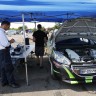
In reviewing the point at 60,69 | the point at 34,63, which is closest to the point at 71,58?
the point at 60,69

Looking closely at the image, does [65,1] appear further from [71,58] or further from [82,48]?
[71,58]

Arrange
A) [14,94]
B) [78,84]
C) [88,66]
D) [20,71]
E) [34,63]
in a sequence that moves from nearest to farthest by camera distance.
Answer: [14,94] < [88,66] < [78,84] < [20,71] < [34,63]

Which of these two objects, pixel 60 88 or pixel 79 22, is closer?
pixel 60 88

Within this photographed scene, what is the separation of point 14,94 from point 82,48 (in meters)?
3.37

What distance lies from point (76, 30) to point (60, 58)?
296 cm

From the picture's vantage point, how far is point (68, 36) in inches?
426

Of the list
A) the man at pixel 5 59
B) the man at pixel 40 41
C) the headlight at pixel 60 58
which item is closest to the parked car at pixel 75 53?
the headlight at pixel 60 58

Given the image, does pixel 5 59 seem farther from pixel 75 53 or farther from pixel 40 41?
pixel 40 41

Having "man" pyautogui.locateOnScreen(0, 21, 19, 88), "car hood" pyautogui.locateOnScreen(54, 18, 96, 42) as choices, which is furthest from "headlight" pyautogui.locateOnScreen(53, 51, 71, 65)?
"car hood" pyautogui.locateOnScreen(54, 18, 96, 42)

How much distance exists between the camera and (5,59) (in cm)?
793

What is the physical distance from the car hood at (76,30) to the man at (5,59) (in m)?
2.85

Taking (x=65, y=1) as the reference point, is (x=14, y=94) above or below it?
below

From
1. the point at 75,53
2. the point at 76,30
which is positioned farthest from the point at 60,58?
the point at 76,30

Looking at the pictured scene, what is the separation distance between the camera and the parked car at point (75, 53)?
8.02 m
